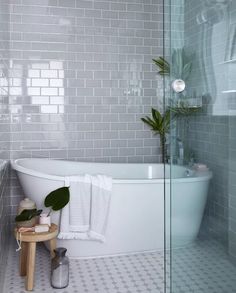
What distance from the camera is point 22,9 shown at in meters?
3.79

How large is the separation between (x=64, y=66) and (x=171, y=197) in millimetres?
2450

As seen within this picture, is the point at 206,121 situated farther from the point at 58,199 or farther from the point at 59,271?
the point at 59,271

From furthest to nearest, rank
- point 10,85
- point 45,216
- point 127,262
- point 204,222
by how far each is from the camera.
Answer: point 10,85 → point 127,262 → point 45,216 → point 204,222

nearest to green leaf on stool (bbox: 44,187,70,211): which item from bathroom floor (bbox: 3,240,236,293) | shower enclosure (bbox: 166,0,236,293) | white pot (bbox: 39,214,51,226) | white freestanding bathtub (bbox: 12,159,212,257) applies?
white pot (bbox: 39,214,51,226)

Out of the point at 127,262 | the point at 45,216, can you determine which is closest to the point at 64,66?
the point at 45,216

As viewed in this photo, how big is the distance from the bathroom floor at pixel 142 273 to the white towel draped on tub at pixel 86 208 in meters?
0.29

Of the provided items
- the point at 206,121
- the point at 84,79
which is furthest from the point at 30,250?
the point at 84,79

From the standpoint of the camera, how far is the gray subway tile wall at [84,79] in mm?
3809

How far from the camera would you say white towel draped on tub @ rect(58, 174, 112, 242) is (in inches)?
118

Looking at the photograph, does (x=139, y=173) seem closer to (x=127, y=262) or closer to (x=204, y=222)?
(x=127, y=262)

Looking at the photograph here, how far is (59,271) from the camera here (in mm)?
2598

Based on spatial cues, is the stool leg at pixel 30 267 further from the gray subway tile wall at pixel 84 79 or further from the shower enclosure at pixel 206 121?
the gray subway tile wall at pixel 84 79

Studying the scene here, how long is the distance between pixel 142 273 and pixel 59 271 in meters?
0.70

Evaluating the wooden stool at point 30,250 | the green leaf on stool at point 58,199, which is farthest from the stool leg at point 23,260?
the green leaf on stool at point 58,199
